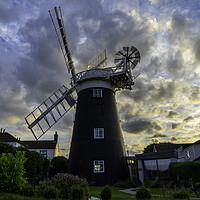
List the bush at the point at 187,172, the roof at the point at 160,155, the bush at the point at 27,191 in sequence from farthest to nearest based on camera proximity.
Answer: the roof at the point at 160,155, the bush at the point at 187,172, the bush at the point at 27,191

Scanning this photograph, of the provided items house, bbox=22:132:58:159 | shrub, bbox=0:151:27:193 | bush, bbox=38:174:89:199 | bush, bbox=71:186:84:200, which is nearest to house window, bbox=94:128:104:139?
bush, bbox=38:174:89:199

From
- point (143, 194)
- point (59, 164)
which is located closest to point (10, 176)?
point (143, 194)

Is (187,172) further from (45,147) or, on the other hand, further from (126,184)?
(45,147)

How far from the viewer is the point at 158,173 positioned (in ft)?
57.2

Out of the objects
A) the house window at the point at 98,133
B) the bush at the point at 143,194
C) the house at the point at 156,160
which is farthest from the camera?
the house window at the point at 98,133

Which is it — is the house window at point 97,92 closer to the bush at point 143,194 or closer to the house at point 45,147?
the bush at point 143,194

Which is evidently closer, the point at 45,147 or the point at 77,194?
the point at 77,194

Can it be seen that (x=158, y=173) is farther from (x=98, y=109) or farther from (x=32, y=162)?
(x=32, y=162)

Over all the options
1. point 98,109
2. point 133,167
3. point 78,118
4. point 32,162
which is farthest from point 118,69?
point 32,162

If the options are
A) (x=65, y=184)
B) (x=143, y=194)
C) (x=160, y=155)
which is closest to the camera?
(x=143, y=194)

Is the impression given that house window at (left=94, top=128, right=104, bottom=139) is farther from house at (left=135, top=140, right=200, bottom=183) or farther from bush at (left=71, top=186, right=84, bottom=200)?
bush at (left=71, top=186, right=84, bottom=200)

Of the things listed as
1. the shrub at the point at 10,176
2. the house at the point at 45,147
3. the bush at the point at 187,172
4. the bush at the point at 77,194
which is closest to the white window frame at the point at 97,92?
the bush at the point at 187,172

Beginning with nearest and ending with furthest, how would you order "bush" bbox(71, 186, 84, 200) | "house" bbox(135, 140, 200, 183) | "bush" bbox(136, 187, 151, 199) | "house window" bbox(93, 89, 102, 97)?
1. "bush" bbox(71, 186, 84, 200)
2. "bush" bbox(136, 187, 151, 199)
3. "house" bbox(135, 140, 200, 183)
4. "house window" bbox(93, 89, 102, 97)

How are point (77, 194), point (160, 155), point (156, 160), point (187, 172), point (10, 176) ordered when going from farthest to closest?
point (156, 160) → point (160, 155) → point (187, 172) → point (10, 176) → point (77, 194)
